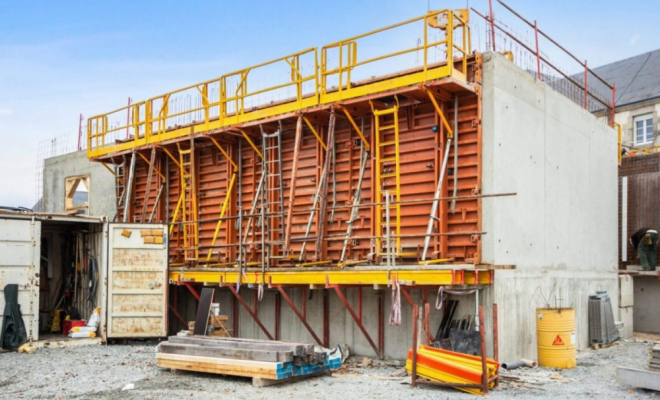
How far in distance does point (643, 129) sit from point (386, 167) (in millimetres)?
27708

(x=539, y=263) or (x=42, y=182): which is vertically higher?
(x=42, y=182)

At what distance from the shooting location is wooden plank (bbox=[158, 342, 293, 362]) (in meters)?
10.9

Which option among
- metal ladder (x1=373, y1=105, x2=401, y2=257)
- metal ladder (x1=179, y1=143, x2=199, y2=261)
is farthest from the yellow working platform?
metal ladder (x1=179, y1=143, x2=199, y2=261)

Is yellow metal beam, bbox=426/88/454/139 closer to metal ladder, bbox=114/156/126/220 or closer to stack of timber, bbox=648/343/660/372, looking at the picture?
stack of timber, bbox=648/343/660/372

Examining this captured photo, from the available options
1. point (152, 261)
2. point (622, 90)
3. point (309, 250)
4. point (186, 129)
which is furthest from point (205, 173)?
point (622, 90)

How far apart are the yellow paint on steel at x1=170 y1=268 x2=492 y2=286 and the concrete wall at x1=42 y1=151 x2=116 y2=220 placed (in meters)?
6.17

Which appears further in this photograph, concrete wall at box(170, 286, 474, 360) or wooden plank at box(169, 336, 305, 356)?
concrete wall at box(170, 286, 474, 360)

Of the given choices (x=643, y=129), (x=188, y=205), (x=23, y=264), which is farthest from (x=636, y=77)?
(x=23, y=264)

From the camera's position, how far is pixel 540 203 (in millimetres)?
14289

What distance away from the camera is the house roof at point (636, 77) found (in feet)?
118

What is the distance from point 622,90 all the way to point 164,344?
3217 cm

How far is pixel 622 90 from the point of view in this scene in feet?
122

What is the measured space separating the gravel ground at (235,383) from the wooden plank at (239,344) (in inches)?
21.2

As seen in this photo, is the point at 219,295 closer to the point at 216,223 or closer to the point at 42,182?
the point at 216,223
